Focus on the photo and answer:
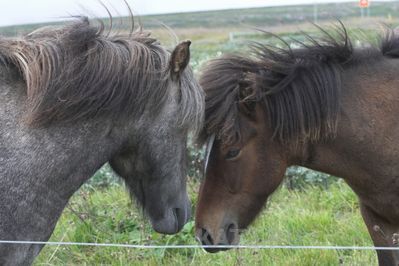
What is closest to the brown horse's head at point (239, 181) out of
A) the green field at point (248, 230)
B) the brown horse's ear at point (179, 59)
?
the green field at point (248, 230)

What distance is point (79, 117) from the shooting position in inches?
126

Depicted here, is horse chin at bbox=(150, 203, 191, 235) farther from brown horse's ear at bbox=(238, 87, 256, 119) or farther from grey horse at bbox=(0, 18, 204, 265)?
brown horse's ear at bbox=(238, 87, 256, 119)

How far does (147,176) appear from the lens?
3.42m

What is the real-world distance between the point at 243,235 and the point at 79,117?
2.53 metres

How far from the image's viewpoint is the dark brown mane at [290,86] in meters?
3.86

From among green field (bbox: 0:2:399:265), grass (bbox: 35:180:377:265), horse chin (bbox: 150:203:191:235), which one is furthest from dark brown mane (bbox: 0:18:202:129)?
grass (bbox: 35:180:377:265)

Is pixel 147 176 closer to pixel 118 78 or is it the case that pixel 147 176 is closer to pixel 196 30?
pixel 118 78

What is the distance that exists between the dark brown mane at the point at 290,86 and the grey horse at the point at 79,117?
1.76ft

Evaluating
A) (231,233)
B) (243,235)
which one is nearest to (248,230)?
(243,235)

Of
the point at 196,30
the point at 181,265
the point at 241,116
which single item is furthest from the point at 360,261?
the point at 196,30

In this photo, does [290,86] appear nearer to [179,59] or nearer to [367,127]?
[367,127]

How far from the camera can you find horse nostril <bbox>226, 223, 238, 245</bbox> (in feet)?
13.5

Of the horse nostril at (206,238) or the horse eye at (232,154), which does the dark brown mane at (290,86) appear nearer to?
the horse eye at (232,154)

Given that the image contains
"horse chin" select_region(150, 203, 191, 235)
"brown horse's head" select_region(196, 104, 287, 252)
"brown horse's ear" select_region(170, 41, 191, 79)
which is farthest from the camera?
"brown horse's head" select_region(196, 104, 287, 252)
